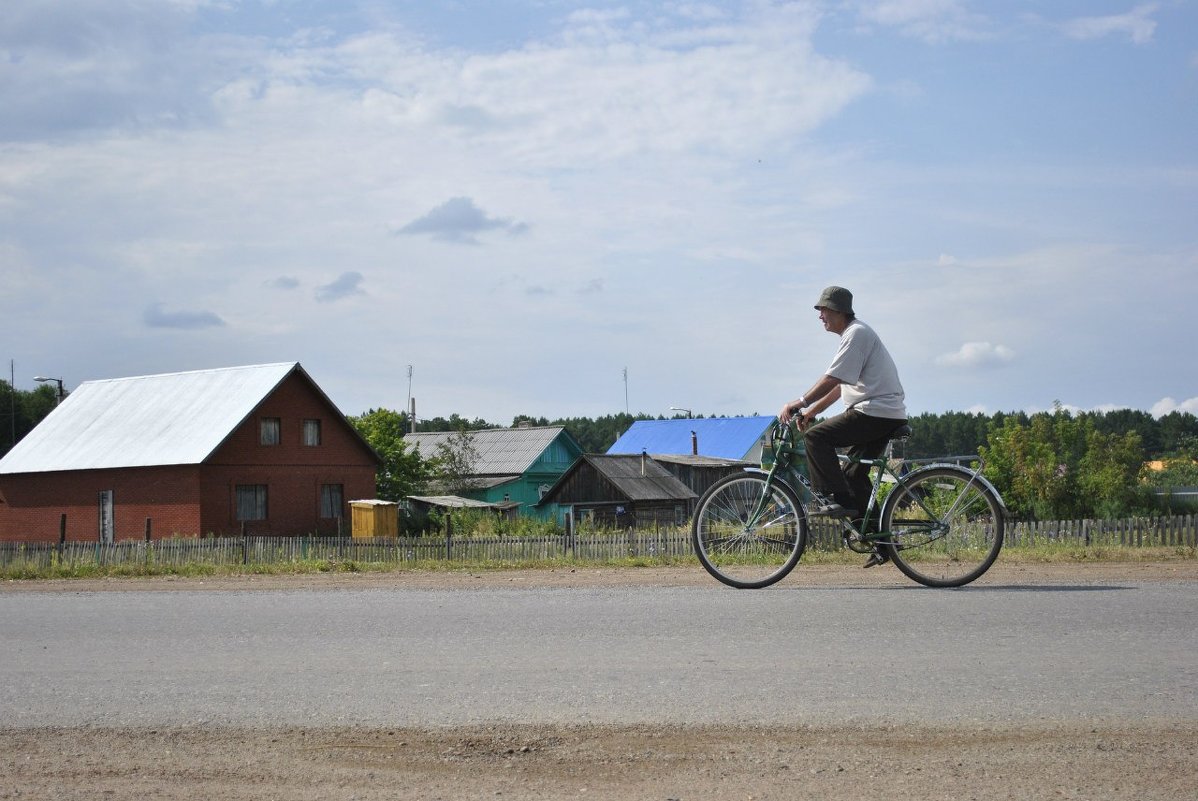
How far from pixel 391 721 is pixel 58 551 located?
834 inches

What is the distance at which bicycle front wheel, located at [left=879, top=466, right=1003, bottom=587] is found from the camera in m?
8.51

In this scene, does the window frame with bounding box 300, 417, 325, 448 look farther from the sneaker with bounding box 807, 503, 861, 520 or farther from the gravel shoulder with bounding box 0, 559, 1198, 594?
the sneaker with bounding box 807, 503, 861, 520

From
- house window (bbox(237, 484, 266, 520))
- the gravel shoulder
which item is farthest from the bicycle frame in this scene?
house window (bbox(237, 484, 266, 520))

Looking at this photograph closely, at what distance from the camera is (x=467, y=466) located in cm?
7669

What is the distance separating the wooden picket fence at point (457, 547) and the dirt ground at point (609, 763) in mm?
13036

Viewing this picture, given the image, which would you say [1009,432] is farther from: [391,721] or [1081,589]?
[391,721]

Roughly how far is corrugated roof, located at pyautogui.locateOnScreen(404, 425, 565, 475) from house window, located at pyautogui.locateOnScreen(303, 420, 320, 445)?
29.9 metres

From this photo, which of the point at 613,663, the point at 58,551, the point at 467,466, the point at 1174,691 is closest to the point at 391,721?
the point at 613,663

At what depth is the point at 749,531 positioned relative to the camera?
9.13m

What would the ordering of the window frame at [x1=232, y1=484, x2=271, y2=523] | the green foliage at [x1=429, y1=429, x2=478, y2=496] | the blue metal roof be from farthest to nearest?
the blue metal roof < the green foliage at [x1=429, y1=429, x2=478, y2=496] < the window frame at [x1=232, y1=484, x2=271, y2=523]

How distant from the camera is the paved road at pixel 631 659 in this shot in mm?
5164

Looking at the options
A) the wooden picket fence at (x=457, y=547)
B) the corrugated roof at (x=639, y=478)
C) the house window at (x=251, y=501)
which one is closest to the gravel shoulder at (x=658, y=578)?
the wooden picket fence at (x=457, y=547)

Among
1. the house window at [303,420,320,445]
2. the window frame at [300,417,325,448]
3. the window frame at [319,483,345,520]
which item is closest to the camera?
the window frame at [300,417,325,448]

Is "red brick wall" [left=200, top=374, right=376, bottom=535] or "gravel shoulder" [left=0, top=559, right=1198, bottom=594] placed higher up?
"red brick wall" [left=200, top=374, right=376, bottom=535]
